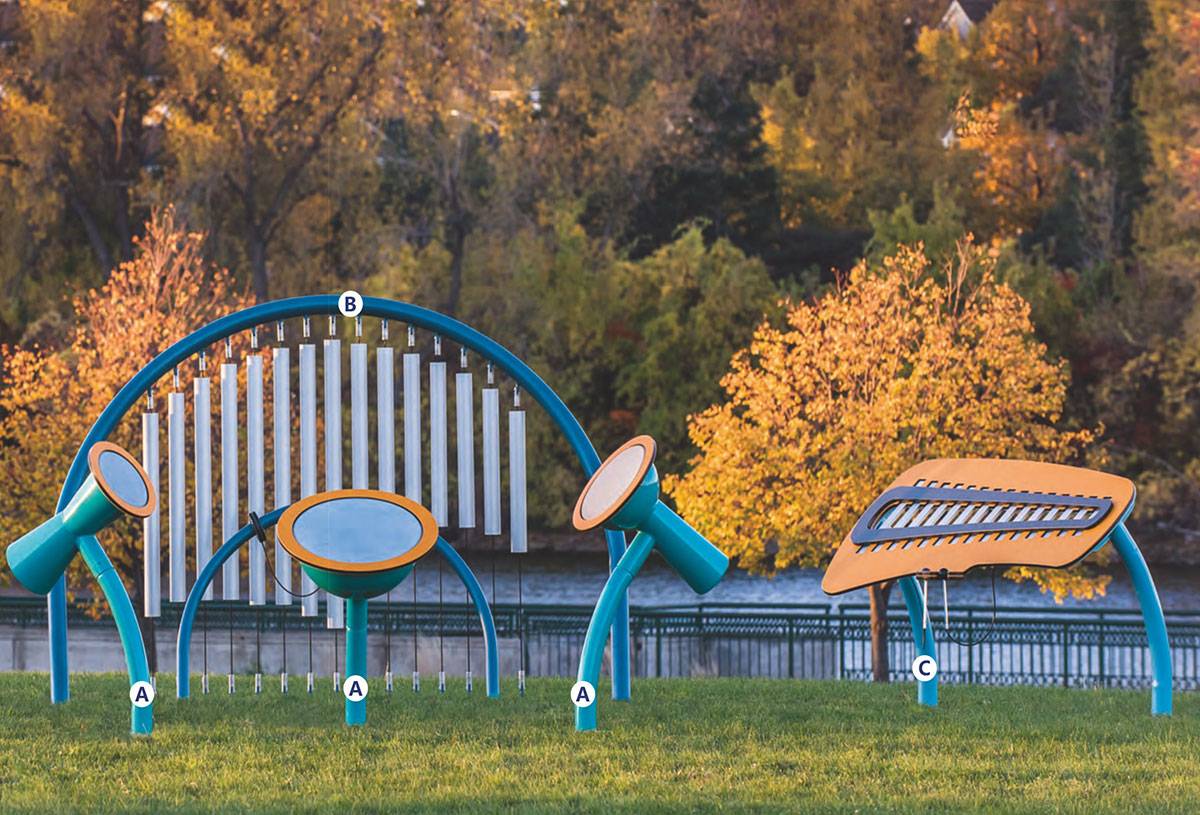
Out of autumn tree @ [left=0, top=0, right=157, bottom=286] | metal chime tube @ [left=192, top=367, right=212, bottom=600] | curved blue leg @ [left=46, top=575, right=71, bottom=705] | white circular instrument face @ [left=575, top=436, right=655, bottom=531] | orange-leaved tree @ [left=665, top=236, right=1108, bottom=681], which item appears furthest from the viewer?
autumn tree @ [left=0, top=0, right=157, bottom=286]

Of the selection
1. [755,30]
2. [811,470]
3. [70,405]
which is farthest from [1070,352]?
[70,405]

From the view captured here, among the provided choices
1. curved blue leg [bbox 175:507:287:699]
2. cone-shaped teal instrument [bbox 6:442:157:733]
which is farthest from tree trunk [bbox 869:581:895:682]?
cone-shaped teal instrument [bbox 6:442:157:733]

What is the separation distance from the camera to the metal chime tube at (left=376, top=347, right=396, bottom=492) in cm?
1370

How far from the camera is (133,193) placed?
4141 cm

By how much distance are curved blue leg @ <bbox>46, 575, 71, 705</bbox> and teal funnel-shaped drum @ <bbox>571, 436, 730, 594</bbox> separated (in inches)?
169

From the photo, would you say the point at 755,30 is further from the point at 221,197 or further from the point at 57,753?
the point at 57,753

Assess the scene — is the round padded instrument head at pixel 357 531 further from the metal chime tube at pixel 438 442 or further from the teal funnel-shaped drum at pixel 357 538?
the metal chime tube at pixel 438 442

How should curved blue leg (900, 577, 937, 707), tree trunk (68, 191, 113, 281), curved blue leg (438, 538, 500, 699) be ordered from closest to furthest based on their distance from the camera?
curved blue leg (900, 577, 937, 707)
curved blue leg (438, 538, 500, 699)
tree trunk (68, 191, 113, 281)

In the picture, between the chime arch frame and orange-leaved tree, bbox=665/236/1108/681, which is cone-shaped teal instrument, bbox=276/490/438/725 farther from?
orange-leaved tree, bbox=665/236/1108/681

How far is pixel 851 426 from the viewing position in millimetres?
23297

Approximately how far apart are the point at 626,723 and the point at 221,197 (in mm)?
30829

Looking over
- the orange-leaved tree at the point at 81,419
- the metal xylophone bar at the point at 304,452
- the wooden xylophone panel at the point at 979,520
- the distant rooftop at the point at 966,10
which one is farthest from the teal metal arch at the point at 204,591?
the distant rooftop at the point at 966,10

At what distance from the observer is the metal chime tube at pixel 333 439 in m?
13.6

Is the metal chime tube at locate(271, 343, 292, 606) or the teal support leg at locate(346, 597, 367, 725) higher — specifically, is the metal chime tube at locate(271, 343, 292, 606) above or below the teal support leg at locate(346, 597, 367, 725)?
above
